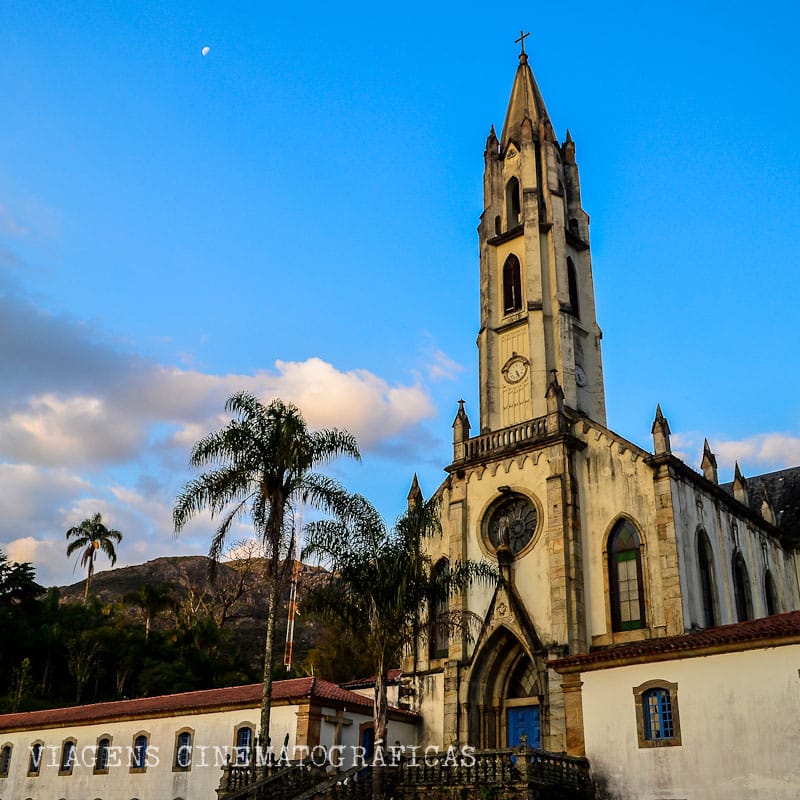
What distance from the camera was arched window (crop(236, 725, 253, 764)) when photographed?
27.9 metres

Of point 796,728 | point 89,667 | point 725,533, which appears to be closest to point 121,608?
point 89,667

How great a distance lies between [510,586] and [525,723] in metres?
4.53

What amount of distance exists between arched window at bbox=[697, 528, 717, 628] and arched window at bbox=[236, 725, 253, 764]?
1526cm

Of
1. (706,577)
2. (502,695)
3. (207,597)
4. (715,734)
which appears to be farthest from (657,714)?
(207,597)

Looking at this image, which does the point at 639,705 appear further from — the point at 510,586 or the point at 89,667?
the point at 89,667

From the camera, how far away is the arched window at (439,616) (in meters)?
25.0

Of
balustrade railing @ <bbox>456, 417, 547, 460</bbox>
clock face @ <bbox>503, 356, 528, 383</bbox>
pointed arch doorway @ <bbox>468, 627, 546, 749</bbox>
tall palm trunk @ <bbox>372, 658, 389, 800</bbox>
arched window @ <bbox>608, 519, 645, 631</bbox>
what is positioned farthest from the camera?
clock face @ <bbox>503, 356, 528, 383</bbox>

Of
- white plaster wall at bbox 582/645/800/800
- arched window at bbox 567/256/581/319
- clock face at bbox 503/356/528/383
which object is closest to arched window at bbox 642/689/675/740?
white plaster wall at bbox 582/645/800/800

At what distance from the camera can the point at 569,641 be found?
2816cm

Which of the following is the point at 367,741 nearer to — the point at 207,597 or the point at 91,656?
the point at 91,656

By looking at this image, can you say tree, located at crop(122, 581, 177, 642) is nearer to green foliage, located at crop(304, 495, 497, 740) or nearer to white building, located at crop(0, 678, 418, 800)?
white building, located at crop(0, 678, 418, 800)

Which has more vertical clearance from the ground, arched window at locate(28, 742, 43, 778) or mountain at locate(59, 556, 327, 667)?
mountain at locate(59, 556, 327, 667)

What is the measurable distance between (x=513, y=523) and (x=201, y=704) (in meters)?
12.8

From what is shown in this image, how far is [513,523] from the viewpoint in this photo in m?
32.4
